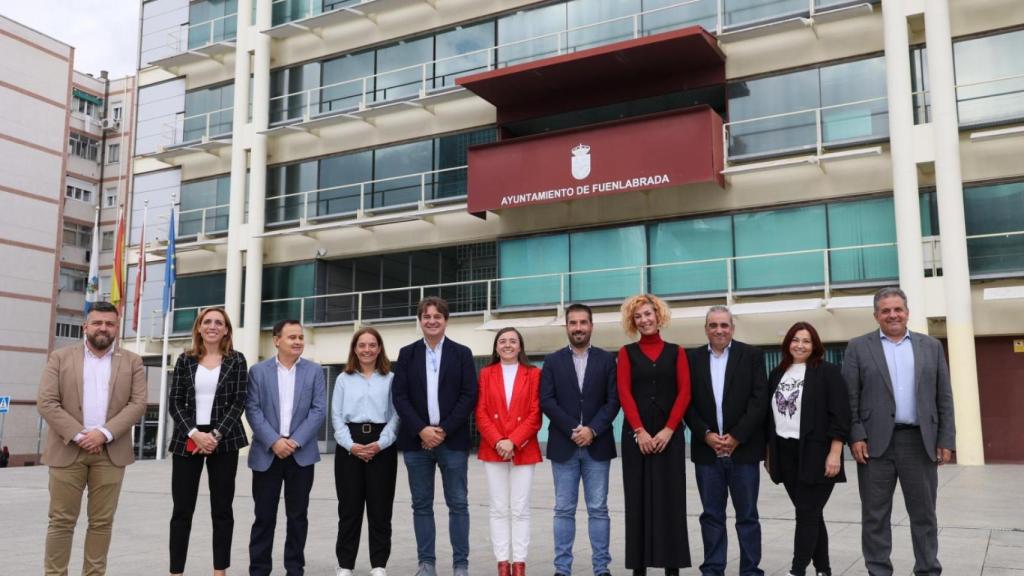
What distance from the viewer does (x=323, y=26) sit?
27.2 meters

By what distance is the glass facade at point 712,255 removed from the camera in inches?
749

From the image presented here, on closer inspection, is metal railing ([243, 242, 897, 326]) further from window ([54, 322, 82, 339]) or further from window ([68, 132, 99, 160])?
window ([68, 132, 99, 160])

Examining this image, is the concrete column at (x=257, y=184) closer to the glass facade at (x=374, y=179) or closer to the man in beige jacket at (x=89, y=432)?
the glass facade at (x=374, y=179)

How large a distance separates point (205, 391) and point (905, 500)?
16.6 ft

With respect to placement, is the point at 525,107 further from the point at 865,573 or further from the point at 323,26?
the point at 865,573

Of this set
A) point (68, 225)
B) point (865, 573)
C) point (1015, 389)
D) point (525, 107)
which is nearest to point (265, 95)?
point (525, 107)

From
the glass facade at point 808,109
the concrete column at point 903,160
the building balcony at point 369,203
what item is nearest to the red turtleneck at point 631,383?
the concrete column at point 903,160

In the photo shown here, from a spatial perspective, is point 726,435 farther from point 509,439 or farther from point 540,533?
point 540,533

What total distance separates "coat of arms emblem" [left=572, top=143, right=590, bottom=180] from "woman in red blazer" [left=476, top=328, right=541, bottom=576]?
590 inches

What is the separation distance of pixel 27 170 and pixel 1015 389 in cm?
4576

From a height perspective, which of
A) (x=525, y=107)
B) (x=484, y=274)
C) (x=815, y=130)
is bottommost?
(x=484, y=274)

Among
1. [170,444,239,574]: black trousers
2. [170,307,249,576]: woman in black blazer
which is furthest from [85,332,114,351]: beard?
[170,444,239,574]: black trousers

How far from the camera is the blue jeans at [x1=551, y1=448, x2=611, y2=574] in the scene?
6.29 meters

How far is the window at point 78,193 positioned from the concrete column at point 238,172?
3044cm
